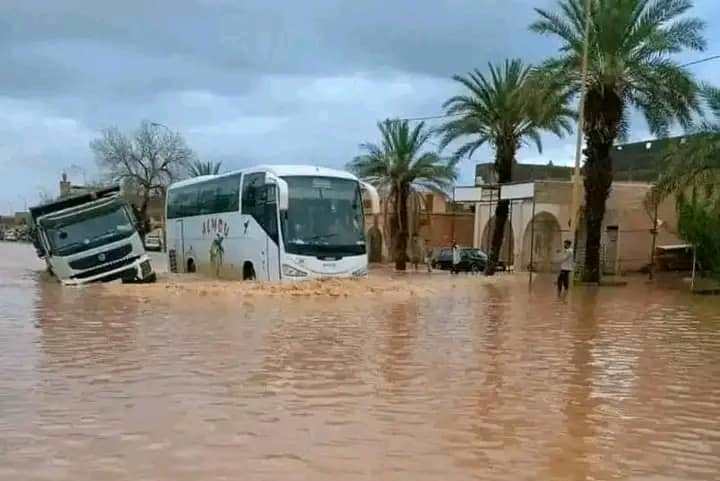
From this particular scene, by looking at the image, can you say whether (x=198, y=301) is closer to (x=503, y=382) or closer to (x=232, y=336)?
(x=232, y=336)

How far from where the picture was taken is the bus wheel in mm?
24891

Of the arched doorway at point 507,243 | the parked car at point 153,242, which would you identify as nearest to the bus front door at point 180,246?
the arched doorway at point 507,243

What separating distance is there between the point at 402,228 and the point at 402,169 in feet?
10.1

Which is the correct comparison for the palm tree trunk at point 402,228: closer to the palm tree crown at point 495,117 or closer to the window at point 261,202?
the palm tree crown at point 495,117

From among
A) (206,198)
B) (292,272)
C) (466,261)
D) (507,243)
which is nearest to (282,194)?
(292,272)

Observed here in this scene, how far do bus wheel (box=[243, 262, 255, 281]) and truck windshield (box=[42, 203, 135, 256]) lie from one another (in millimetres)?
3388

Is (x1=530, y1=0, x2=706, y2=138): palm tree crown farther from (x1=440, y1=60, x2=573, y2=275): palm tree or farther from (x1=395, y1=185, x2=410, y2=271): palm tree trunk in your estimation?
(x1=395, y1=185, x2=410, y2=271): palm tree trunk

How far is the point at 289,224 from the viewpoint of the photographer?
22984mm

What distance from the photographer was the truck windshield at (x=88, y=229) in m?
24.5

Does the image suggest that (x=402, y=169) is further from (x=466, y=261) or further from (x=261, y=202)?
(x=261, y=202)

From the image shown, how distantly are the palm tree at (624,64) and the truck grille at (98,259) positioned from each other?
15.0 metres

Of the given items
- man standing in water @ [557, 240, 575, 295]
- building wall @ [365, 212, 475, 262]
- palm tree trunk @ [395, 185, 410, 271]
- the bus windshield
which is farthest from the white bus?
building wall @ [365, 212, 475, 262]

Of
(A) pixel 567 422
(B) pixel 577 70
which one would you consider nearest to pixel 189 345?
(A) pixel 567 422

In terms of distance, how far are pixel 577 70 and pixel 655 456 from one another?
81.9 ft
